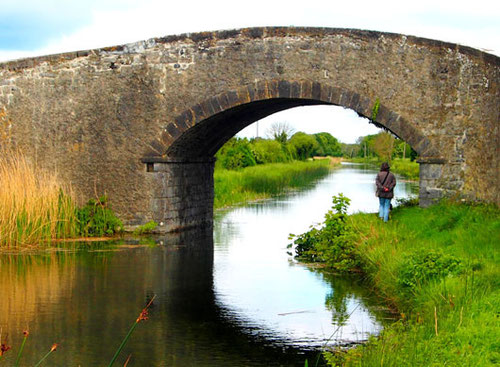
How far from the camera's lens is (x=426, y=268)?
301 inches

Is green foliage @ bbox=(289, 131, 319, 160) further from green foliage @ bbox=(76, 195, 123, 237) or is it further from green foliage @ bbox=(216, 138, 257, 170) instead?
green foliage @ bbox=(76, 195, 123, 237)

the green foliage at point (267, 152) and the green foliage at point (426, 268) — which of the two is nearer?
the green foliage at point (426, 268)

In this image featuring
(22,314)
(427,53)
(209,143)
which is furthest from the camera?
(209,143)

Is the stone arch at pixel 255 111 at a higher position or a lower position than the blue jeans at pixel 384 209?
higher

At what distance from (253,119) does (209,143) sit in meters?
1.14

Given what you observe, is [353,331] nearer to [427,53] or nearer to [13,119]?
[427,53]

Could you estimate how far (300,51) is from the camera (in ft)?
42.0

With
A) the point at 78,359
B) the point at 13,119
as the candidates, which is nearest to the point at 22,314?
the point at 78,359

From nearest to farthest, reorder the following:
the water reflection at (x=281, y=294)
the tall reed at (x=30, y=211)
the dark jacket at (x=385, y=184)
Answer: the water reflection at (x=281, y=294)
the tall reed at (x=30, y=211)
the dark jacket at (x=385, y=184)

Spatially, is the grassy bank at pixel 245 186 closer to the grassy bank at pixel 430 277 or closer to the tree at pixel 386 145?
the grassy bank at pixel 430 277

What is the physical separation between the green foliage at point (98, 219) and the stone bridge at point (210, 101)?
0.22m

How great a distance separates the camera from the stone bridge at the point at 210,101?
40.9ft

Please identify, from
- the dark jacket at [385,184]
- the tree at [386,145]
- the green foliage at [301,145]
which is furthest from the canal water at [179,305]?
the tree at [386,145]

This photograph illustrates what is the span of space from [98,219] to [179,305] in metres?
6.10
